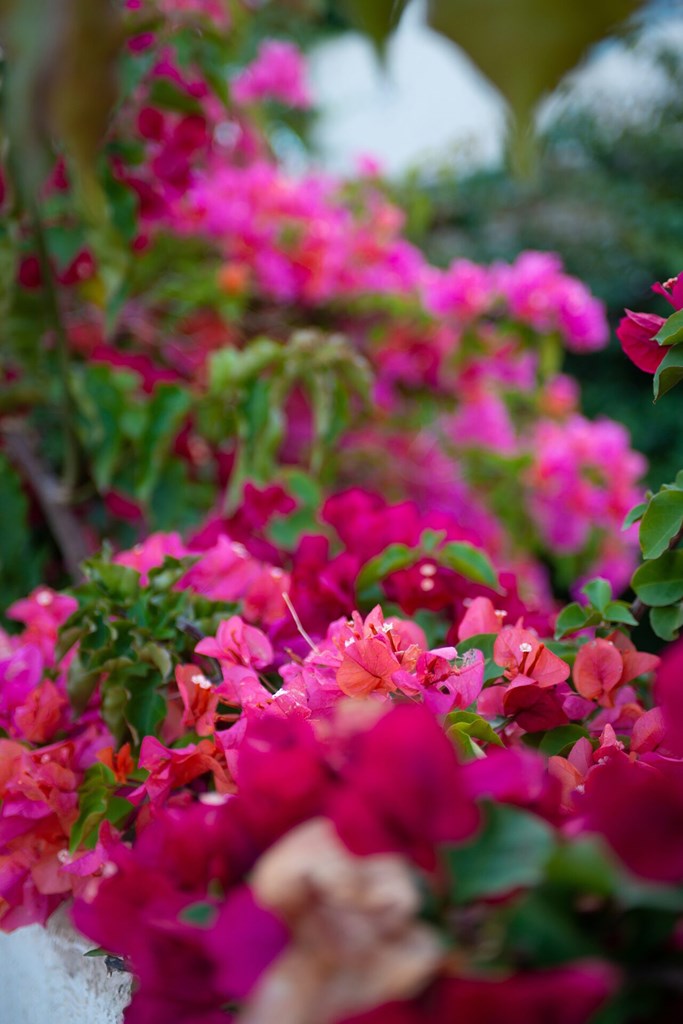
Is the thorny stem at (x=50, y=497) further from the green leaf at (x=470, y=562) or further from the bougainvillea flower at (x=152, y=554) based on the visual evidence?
the green leaf at (x=470, y=562)

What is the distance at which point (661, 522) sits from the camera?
1.39ft

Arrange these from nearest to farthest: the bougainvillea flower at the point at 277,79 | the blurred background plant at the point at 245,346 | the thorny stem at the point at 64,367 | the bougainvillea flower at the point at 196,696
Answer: the bougainvillea flower at the point at 196,696 < the thorny stem at the point at 64,367 < the blurred background plant at the point at 245,346 < the bougainvillea flower at the point at 277,79

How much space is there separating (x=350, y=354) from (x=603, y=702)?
49 cm

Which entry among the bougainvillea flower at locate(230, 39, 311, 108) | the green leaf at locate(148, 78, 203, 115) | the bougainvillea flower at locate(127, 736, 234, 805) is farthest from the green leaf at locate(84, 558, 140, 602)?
the bougainvillea flower at locate(230, 39, 311, 108)

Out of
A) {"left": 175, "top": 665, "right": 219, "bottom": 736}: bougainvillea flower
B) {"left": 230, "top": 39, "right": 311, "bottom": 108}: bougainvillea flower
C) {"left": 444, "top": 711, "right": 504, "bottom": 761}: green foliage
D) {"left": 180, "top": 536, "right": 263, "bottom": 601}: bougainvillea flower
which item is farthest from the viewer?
{"left": 230, "top": 39, "right": 311, "bottom": 108}: bougainvillea flower

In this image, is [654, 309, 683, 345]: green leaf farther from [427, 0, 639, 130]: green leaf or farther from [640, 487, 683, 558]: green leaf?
[427, 0, 639, 130]: green leaf

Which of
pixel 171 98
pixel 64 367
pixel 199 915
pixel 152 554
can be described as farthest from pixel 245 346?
pixel 199 915

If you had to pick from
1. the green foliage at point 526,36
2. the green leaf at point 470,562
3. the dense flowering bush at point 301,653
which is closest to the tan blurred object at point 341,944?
the dense flowering bush at point 301,653

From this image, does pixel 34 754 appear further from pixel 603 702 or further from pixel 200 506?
pixel 200 506

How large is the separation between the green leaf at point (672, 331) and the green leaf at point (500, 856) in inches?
9.7

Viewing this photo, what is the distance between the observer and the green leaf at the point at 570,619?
478 mm

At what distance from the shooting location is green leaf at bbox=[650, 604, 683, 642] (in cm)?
44

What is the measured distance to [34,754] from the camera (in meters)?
0.45

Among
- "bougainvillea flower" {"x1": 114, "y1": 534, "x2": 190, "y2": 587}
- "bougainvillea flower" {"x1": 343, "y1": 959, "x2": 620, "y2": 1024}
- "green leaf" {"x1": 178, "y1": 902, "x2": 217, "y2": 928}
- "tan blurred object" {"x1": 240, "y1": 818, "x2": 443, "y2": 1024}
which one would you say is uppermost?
"tan blurred object" {"x1": 240, "y1": 818, "x2": 443, "y2": 1024}
